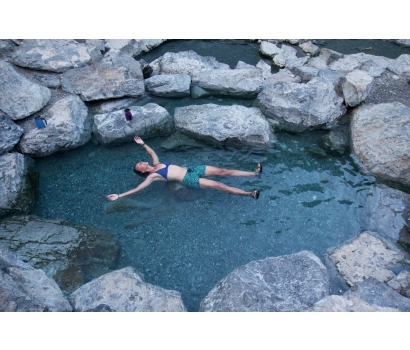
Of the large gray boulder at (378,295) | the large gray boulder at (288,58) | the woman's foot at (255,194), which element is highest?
the large gray boulder at (288,58)

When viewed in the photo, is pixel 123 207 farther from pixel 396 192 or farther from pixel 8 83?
pixel 396 192

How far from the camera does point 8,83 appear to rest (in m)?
6.42

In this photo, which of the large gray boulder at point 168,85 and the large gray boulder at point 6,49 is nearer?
the large gray boulder at point 6,49

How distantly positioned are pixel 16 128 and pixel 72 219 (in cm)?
230

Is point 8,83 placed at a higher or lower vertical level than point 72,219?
higher

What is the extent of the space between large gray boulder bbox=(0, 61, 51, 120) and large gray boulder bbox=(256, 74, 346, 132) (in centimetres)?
503

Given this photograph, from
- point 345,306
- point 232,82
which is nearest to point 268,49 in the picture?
point 232,82

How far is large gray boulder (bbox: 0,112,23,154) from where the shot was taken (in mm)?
6080

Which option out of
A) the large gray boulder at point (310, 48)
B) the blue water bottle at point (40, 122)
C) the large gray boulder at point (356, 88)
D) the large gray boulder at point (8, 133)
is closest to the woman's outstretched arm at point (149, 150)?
the blue water bottle at point (40, 122)

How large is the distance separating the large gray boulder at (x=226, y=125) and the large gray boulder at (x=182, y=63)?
175 centimetres

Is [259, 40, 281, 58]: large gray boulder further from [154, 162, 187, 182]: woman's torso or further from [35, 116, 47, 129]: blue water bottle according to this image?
[35, 116, 47, 129]: blue water bottle

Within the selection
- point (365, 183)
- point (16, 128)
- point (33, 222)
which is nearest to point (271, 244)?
point (365, 183)

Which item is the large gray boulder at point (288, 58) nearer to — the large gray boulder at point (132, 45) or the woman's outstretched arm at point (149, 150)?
the large gray boulder at point (132, 45)

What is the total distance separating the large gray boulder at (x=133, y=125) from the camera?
675cm
